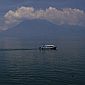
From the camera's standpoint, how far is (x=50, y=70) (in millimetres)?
125375

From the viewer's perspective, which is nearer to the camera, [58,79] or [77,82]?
[77,82]

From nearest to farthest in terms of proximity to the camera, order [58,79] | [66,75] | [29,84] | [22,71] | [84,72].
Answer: [29,84] → [58,79] → [66,75] → [84,72] → [22,71]

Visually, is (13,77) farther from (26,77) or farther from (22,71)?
(22,71)

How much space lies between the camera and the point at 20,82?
320ft

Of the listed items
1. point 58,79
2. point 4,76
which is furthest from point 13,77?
point 58,79

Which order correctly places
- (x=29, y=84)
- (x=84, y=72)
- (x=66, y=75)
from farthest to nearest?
(x=84, y=72)
(x=66, y=75)
(x=29, y=84)

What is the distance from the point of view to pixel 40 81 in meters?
98.8

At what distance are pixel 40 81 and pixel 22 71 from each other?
88.3ft

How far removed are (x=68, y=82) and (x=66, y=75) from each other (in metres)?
14.2

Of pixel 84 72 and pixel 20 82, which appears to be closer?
pixel 20 82

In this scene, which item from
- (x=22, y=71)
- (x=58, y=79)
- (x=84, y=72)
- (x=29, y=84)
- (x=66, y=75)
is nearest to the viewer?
(x=29, y=84)

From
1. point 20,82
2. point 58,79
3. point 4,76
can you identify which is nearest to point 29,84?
point 20,82

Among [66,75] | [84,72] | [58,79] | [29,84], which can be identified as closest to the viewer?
[29,84]

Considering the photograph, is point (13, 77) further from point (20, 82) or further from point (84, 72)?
point (84, 72)
